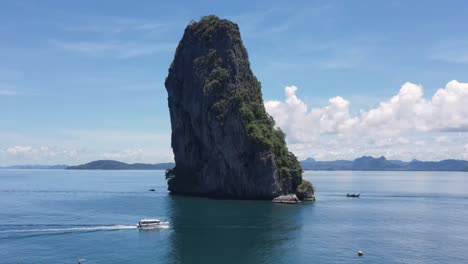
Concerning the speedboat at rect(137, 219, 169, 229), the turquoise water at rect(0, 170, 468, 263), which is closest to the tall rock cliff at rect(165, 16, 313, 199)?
the turquoise water at rect(0, 170, 468, 263)

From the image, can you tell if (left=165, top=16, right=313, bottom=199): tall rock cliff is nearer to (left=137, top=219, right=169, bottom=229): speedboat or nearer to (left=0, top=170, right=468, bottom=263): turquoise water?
(left=0, top=170, right=468, bottom=263): turquoise water

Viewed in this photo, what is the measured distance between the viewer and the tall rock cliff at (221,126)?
134000mm

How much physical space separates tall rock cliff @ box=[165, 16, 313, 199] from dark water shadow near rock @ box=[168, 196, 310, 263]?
12.0m

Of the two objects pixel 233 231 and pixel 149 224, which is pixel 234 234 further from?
pixel 149 224

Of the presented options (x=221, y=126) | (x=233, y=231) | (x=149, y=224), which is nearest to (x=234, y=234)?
(x=233, y=231)

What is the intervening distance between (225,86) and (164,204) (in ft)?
138

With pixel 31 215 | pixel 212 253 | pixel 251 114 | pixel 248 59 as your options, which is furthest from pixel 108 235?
pixel 248 59

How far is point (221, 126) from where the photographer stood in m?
139

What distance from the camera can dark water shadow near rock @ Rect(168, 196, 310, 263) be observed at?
65562mm

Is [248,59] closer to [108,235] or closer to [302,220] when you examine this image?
[302,220]

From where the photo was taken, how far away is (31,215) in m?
101

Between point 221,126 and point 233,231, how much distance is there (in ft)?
196

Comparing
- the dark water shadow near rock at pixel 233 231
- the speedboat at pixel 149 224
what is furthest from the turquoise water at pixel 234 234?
the speedboat at pixel 149 224

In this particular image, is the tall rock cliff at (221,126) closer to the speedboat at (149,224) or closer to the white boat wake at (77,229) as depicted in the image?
the speedboat at (149,224)
